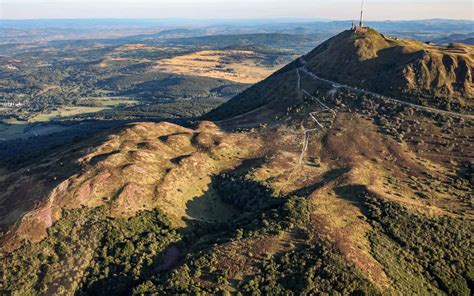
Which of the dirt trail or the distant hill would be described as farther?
the distant hill

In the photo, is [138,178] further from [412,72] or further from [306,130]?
[412,72]

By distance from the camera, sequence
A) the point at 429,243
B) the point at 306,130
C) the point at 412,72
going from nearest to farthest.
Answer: the point at 429,243 < the point at 306,130 < the point at 412,72

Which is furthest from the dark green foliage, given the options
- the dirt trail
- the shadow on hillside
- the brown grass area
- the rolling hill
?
the brown grass area

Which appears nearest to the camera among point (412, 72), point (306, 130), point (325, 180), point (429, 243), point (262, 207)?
point (429, 243)

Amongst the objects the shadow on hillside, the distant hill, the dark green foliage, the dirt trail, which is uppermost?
the distant hill

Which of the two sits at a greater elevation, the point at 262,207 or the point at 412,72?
the point at 412,72

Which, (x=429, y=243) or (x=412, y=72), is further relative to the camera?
(x=412, y=72)

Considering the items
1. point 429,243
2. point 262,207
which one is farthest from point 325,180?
point 429,243

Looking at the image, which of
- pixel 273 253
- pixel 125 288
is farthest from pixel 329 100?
pixel 125 288

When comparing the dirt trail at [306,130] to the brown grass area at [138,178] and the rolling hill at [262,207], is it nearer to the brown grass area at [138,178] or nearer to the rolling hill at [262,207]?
the rolling hill at [262,207]

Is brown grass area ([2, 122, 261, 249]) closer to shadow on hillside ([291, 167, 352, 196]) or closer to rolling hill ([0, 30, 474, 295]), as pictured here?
rolling hill ([0, 30, 474, 295])

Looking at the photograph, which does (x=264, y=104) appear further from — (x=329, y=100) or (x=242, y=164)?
(x=242, y=164)
